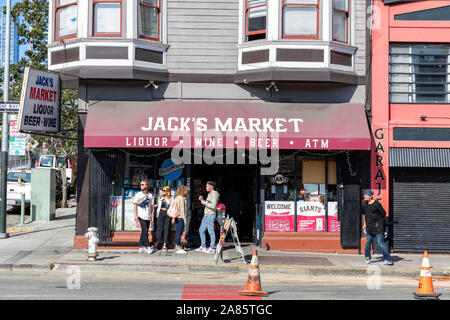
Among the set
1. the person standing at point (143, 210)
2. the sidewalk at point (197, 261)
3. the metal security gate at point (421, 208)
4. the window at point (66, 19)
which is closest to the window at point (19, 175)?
the sidewalk at point (197, 261)

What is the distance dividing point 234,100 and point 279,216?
3.23m

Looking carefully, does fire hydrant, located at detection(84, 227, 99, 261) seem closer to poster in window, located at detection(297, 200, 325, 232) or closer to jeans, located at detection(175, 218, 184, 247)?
jeans, located at detection(175, 218, 184, 247)

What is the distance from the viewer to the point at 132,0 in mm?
14531

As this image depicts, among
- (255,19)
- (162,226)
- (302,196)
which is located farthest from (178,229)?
(255,19)

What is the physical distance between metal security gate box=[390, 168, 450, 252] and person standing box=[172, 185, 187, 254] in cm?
547

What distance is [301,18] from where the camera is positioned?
14844 millimetres

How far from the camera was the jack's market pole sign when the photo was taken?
14.0m

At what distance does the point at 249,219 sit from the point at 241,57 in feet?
15.0

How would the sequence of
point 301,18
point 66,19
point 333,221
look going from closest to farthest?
point 301,18
point 66,19
point 333,221

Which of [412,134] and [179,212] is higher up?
[412,134]

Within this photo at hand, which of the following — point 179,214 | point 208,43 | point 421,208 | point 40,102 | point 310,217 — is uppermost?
point 208,43

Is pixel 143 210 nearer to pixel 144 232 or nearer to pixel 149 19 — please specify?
pixel 144 232

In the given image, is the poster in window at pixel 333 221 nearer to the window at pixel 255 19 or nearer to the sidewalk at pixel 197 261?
the sidewalk at pixel 197 261
